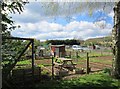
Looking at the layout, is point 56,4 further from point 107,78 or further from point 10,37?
point 107,78

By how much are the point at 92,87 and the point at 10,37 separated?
2854 mm

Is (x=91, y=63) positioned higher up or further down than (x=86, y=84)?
higher up

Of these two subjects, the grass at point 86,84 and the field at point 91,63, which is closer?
the grass at point 86,84

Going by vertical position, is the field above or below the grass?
above

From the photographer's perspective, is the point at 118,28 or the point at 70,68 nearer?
the point at 118,28

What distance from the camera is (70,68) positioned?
45.2ft

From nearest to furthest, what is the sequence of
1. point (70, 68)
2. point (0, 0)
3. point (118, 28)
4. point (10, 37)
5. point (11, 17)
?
point (0, 0) → point (10, 37) → point (11, 17) → point (118, 28) → point (70, 68)

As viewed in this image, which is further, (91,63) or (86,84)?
(91,63)

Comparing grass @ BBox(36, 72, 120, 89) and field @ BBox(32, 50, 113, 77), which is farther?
field @ BBox(32, 50, 113, 77)

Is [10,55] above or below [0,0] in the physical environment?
below

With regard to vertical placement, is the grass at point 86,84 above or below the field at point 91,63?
below

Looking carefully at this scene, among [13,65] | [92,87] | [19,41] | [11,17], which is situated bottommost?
[92,87]

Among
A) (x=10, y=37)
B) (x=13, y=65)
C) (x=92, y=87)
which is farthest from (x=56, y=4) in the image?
(x=92, y=87)

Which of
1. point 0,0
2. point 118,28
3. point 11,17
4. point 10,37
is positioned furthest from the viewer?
point 118,28
